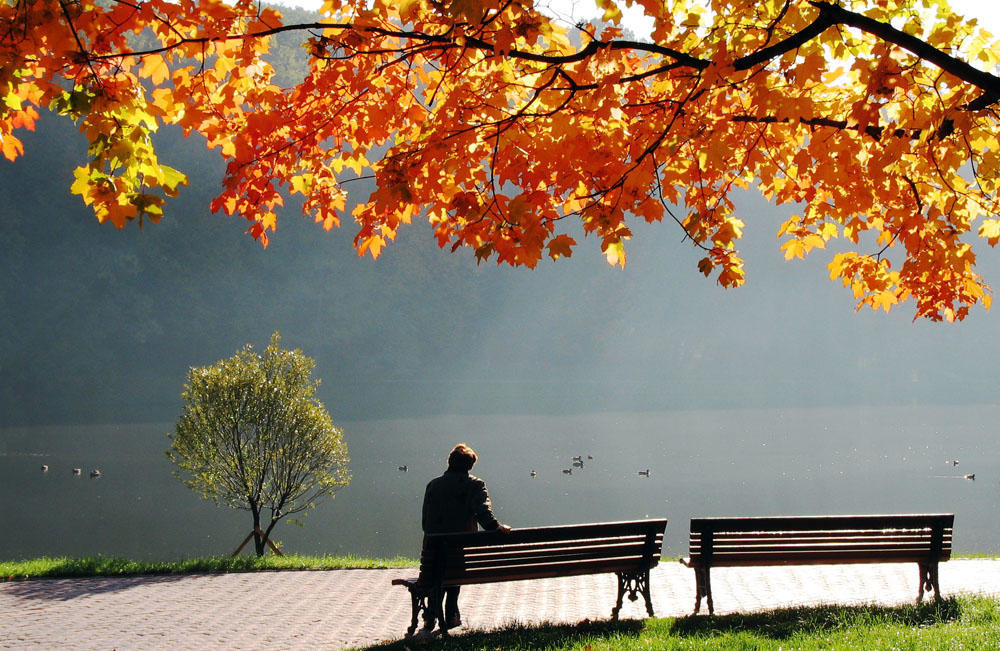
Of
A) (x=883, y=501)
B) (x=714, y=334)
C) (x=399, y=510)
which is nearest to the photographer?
(x=399, y=510)

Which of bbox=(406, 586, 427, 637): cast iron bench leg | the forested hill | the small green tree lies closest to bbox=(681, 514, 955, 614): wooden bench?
bbox=(406, 586, 427, 637): cast iron bench leg

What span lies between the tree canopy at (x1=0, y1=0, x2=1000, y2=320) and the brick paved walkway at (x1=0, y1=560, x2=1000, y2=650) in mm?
2812

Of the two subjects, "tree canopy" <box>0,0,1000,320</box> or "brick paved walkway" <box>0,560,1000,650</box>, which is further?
"brick paved walkway" <box>0,560,1000,650</box>

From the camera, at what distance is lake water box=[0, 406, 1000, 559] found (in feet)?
72.3

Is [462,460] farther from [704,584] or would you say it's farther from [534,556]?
[704,584]

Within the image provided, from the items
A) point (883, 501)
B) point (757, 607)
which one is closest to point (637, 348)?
point (883, 501)

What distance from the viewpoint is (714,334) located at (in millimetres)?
134750

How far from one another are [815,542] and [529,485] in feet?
88.8

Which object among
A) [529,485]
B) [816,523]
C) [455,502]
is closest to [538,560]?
[455,502]

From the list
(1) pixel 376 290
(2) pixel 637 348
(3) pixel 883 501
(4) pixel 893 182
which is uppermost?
(1) pixel 376 290

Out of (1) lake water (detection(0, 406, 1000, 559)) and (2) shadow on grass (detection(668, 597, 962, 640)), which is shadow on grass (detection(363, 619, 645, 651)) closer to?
(2) shadow on grass (detection(668, 597, 962, 640))

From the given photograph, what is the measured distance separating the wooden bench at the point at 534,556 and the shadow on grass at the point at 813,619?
59 cm

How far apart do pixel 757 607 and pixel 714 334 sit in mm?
132848

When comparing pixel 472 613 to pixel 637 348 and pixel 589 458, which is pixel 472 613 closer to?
pixel 589 458
